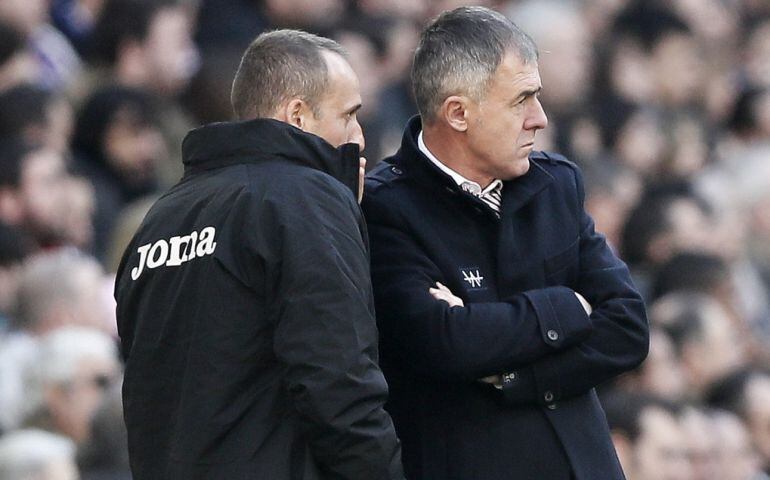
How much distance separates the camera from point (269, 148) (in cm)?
367

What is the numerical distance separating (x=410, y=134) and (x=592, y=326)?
64 cm

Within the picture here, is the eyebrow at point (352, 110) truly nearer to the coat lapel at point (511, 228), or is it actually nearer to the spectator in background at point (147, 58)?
the coat lapel at point (511, 228)

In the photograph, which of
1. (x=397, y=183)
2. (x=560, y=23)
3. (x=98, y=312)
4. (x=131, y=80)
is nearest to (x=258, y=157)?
(x=397, y=183)

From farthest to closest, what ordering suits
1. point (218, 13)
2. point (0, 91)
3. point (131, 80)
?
point (218, 13), point (131, 80), point (0, 91)

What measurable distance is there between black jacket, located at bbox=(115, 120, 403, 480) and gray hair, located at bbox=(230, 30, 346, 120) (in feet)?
0.33

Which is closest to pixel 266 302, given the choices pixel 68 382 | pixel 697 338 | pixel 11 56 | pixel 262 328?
pixel 262 328

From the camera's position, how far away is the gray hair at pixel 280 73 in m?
3.75

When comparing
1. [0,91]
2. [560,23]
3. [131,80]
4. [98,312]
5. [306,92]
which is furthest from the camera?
[560,23]

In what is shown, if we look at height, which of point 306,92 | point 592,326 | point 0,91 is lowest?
point 592,326

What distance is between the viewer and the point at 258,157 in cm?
367

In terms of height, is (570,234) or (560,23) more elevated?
(560,23)

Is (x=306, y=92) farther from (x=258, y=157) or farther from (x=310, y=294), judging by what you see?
(x=310, y=294)

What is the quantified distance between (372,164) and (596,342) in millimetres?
3928

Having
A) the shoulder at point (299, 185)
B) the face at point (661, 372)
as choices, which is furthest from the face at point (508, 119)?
the face at point (661, 372)
